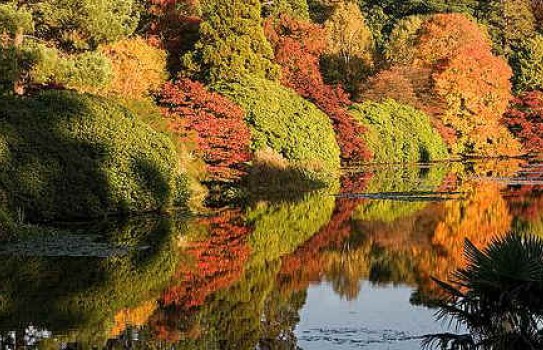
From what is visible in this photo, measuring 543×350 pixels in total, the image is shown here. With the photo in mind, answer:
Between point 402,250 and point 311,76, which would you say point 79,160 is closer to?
point 402,250

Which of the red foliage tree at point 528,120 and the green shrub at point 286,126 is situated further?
the red foliage tree at point 528,120

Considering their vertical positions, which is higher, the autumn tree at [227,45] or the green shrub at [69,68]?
the autumn tree at [227,45]

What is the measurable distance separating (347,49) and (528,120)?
46.3 ft

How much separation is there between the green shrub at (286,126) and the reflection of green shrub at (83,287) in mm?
16286

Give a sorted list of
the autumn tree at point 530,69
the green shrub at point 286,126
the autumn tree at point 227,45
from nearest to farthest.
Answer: the green shrub at point 286,126, the autumn tree at point 227,45, the autumn tree at point 530,69

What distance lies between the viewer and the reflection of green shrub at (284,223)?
Answer: 18.5m

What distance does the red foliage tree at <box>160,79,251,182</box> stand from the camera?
30.1 meters

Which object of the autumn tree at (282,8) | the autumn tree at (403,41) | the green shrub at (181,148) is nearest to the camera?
the green shrub at (181,148)

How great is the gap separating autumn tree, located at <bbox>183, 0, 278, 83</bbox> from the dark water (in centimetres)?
1475

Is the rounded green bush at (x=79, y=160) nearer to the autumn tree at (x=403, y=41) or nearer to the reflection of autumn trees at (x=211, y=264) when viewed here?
the reflection of autumn trees at (x=211, y=264)

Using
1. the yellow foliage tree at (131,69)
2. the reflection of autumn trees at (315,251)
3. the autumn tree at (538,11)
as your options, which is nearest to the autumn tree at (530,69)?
the autumn tree at (538,11)

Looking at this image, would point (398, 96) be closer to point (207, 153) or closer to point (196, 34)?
point (196, 34)

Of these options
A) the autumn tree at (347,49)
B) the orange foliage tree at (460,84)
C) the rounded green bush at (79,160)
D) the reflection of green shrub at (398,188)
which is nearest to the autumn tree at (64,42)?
the rounded green bush at (79,160)

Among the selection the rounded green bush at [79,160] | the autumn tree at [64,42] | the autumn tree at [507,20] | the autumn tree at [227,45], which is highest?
the autumn tree at [507,20]
